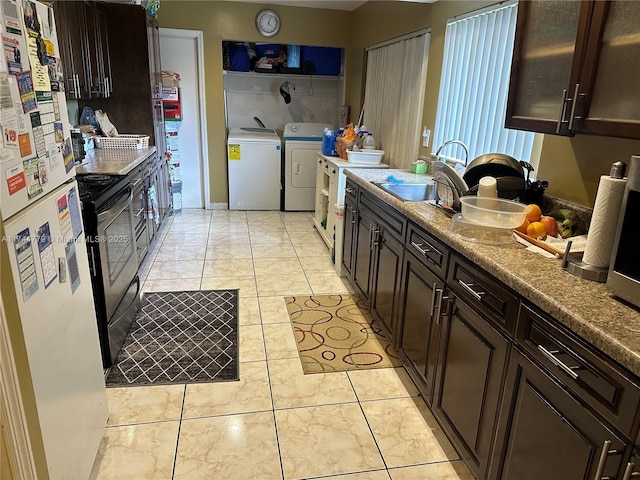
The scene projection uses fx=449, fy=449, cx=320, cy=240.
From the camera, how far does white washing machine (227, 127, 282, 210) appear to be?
17.5ft

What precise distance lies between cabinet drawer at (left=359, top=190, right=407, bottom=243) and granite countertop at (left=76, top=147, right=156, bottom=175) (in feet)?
5.19

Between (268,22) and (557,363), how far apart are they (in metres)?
4.96

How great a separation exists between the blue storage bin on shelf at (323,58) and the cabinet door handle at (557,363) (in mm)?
4935

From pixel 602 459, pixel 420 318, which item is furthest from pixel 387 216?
pixel 602 459

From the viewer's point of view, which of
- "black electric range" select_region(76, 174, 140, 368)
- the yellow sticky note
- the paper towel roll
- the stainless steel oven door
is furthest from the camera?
the yellow sticky note

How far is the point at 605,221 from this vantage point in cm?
131

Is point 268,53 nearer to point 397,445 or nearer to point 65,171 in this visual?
point 65,171

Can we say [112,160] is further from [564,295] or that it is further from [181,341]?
[564,295]

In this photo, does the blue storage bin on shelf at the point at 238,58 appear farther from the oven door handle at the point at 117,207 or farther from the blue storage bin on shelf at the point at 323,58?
the oven door handle at the point at 117,207

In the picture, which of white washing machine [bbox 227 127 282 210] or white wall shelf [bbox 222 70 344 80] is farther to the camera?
white wall shelf [bbox 222 70 344 80]

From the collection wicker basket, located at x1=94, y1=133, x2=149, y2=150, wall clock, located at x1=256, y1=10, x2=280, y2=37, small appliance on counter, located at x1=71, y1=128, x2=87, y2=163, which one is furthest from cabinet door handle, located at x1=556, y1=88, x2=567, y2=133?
wall clock, located at x1=256, y1=10, x2=280, y2=37

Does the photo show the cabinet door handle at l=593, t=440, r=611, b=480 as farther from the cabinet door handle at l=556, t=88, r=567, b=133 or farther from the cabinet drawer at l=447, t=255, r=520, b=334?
the cabinet door handle at l=556, t=88, r=567, b=133

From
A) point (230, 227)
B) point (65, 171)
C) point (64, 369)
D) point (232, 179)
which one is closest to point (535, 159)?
point (65, 171)

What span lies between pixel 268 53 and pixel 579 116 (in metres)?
4.59
